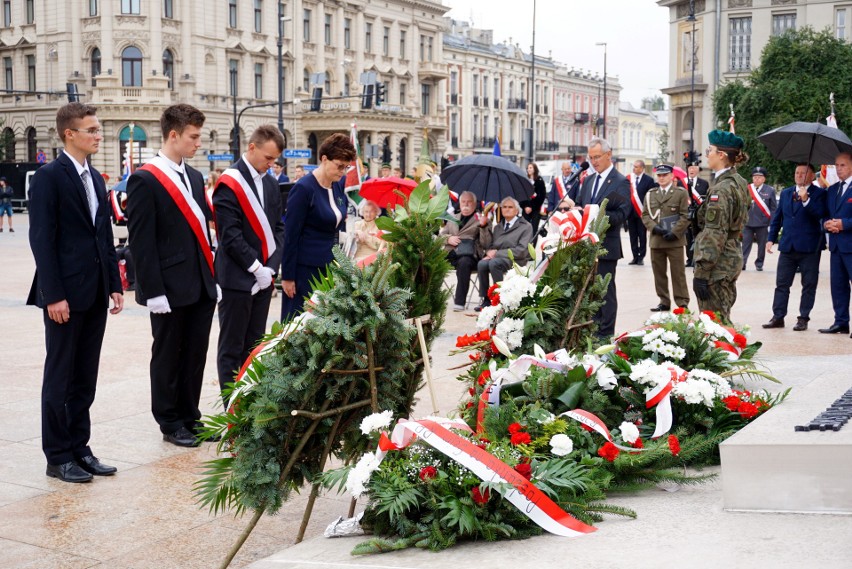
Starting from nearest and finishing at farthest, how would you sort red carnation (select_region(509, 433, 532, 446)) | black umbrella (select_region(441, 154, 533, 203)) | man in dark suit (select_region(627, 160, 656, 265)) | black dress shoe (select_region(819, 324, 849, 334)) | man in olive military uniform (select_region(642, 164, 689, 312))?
red carnation (select_region(509, 433, 532, 446)), black dress shoe (select_region(819, 324, 849, 334)), black umbrella (select_region(441, 154, 533, 203)), man in olive military uniform (select_region(642, 164, 689, 312)), man in dark suit (select_region(627, 160, 656, 265))

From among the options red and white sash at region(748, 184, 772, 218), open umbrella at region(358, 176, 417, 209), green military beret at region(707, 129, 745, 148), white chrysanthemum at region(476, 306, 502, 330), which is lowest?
white chrysanthemum at region(476, 306, 502, 330)

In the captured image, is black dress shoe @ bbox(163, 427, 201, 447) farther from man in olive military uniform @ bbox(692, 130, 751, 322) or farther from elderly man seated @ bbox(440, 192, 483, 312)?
elderly man seated @ bbox(440, 192, 483, 312)

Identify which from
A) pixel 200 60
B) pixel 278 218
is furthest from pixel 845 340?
pixel 200 60

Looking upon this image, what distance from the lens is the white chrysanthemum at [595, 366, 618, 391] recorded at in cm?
518

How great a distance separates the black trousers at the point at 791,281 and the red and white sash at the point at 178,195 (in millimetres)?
7203

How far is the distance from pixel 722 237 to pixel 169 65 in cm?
5444

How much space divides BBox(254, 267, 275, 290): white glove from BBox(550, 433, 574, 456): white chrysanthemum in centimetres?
287

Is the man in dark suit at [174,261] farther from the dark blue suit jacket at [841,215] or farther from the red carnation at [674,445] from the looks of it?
the dark blue suit jacket at [841,215]

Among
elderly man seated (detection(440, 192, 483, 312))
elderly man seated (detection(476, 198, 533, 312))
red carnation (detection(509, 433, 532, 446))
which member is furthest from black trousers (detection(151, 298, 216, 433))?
elderly man seated (detection(440, 192, 483, 312))

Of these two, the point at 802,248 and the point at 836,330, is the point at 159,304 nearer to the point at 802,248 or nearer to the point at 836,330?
the point at 836,330

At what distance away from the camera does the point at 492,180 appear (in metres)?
12.5

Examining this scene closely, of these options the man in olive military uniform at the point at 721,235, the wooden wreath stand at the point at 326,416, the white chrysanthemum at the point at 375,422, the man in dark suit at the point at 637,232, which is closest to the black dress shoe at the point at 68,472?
the wooden wreath stand at the point at 326,416

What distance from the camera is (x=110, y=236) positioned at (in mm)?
6023

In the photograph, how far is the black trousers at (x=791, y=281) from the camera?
447 inches
